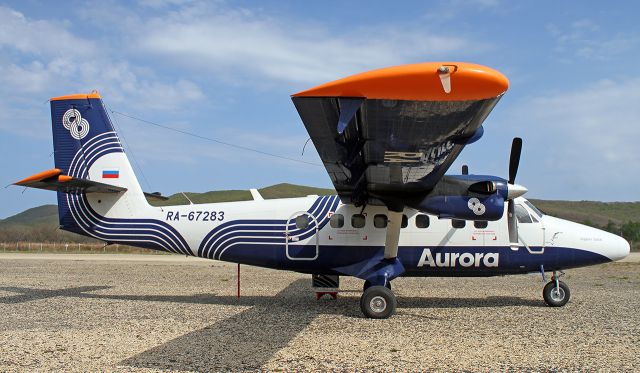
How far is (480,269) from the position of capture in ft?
38.7

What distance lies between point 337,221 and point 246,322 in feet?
11.4

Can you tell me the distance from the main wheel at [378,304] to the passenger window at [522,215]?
3840mm

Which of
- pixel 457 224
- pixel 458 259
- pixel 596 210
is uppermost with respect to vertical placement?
pixel 457 224

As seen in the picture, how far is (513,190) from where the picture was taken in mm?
10148

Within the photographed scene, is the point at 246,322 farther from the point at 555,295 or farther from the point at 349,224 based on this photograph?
the point at 555,295

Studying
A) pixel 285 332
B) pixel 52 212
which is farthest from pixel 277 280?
pixel 52 212

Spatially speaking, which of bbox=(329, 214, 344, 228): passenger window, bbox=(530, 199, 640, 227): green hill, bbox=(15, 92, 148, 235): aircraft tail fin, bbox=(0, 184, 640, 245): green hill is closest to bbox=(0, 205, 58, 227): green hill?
bbox=(0, 184, 640, 245): green hill

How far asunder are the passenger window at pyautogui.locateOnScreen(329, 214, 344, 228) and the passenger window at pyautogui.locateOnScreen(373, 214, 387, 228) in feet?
2.53

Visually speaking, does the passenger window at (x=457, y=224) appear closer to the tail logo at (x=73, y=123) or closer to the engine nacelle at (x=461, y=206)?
the engine nacelle at (x=461, y=206)

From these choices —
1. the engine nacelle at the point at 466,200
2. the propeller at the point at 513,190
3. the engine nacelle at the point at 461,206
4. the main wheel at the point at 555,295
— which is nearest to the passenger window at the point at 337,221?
the engine nacelle at the point at 466,200

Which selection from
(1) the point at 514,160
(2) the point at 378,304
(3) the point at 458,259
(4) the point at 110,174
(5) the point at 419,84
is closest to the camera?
(5) the point at 419,84

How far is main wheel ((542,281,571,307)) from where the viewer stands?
11562 mm

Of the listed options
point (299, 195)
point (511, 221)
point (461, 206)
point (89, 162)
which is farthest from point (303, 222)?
point (299, 195)

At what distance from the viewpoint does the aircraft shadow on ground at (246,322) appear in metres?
6.81
